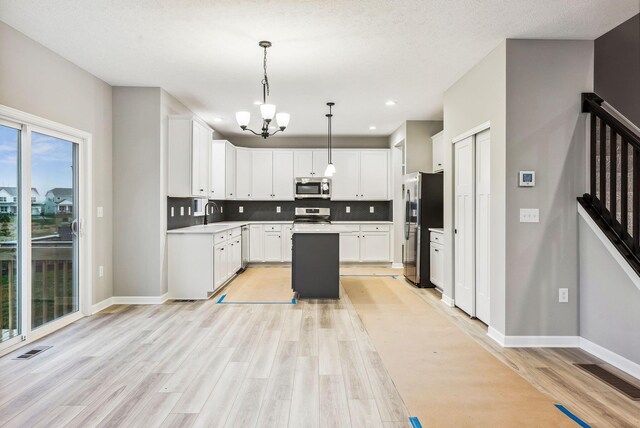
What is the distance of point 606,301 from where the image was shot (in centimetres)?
306

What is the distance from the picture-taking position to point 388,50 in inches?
145

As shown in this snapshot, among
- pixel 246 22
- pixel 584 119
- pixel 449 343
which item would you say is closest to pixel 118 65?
pixel 246 22

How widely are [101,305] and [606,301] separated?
5127mm

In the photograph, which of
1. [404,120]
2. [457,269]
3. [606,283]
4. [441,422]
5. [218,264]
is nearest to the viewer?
[441,422]

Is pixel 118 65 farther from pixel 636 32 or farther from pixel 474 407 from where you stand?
pixel 636 32

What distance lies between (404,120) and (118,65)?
444cm

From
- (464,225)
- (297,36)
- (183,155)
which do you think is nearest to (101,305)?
(183,155)

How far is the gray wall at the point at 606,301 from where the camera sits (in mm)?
2824

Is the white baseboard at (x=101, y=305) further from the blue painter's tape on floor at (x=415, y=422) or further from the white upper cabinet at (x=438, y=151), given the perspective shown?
the white upper cabinet at (x=438, y=151)

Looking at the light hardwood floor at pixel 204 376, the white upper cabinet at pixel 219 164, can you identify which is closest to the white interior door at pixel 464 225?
the light hardwood floor at pixel 204 376

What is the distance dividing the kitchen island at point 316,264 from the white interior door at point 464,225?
58.6 inches

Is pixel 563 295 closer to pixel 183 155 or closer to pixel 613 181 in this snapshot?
pixel 613 181

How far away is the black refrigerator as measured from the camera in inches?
219

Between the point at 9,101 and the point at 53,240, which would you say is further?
the point at 53,240
